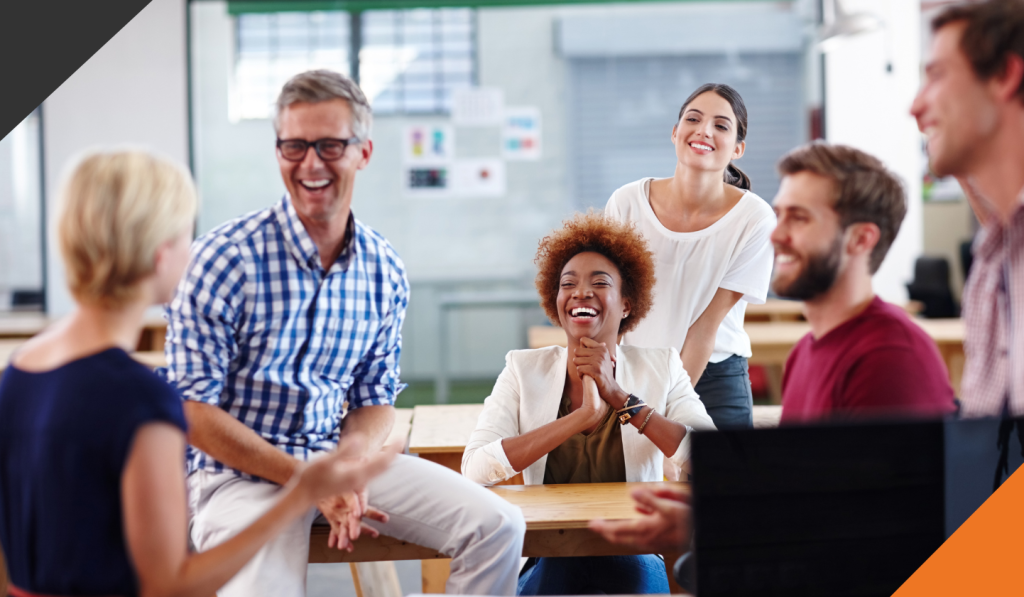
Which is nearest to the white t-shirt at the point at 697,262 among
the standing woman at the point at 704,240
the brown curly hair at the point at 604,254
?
the standing woman at the point at 704,240

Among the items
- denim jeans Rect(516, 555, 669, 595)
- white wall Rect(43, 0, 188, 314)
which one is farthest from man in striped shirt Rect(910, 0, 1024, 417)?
white wall Rect(43, 0, 188, 314)

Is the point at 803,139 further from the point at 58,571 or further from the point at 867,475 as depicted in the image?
the point at 58,571

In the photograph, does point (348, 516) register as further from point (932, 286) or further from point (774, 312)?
point (932, 286)

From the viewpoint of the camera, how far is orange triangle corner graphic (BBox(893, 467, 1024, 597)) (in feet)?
3.64

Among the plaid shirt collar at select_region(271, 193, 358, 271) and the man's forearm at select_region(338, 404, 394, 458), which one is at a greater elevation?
the plaid shirt collar at select_region(271, 193, 358, 271)

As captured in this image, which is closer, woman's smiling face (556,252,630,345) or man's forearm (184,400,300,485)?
man's forearm (184,400,300,485)

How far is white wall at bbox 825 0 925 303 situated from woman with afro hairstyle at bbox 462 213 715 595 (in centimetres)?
438

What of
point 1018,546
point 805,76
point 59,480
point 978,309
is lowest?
point 1018,546

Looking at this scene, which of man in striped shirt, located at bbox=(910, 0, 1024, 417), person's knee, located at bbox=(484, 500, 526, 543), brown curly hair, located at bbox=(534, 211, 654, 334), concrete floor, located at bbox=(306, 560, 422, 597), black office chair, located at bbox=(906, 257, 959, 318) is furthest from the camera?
black office chair, located at bbox=(906, 257, 959, 318)

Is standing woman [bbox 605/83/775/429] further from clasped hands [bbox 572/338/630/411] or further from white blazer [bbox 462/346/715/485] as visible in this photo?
clasped hands [bbox 572/338/630/411]

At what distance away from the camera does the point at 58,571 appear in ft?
3.45

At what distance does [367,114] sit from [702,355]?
3.80ft

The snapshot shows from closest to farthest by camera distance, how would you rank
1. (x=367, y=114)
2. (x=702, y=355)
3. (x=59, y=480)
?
(x=59, y=480) → (x=367, y=114) → (x=702, y=355)

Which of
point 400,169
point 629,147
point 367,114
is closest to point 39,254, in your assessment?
point 400,169
